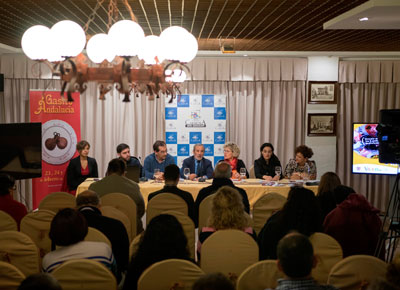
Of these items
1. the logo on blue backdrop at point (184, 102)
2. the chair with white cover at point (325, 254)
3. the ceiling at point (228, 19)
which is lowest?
the chair with white cover at point (325, 254)

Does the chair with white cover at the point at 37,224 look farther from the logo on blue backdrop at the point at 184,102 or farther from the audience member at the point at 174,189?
the logo on blue backdrop at the point at 184,102

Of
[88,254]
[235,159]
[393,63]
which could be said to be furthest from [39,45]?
[393,63]

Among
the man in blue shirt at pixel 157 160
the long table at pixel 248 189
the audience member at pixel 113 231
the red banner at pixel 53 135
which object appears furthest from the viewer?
the red banner at pixel 53 135

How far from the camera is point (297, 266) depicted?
249 cm

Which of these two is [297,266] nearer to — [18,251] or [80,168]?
[18,251]

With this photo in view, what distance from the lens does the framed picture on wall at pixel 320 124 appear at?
9.75 m

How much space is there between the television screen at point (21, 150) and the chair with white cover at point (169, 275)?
5462 mm

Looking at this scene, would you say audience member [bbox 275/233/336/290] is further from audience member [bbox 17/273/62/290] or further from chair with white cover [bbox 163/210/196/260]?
chair with white cover [bbox 163/210/196/260]

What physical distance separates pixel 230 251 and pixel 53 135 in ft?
19.5

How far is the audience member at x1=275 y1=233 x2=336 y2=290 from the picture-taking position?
2473mm

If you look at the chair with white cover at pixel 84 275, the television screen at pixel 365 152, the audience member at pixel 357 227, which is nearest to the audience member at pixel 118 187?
the audience member at pixel 357 227

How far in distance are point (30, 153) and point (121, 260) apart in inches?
172

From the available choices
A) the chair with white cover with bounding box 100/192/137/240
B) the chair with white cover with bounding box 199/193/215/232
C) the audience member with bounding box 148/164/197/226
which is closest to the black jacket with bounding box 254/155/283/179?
the audience member with bounding box 148/164/197/226

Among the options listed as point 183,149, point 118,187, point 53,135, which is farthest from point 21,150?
point 183,149
